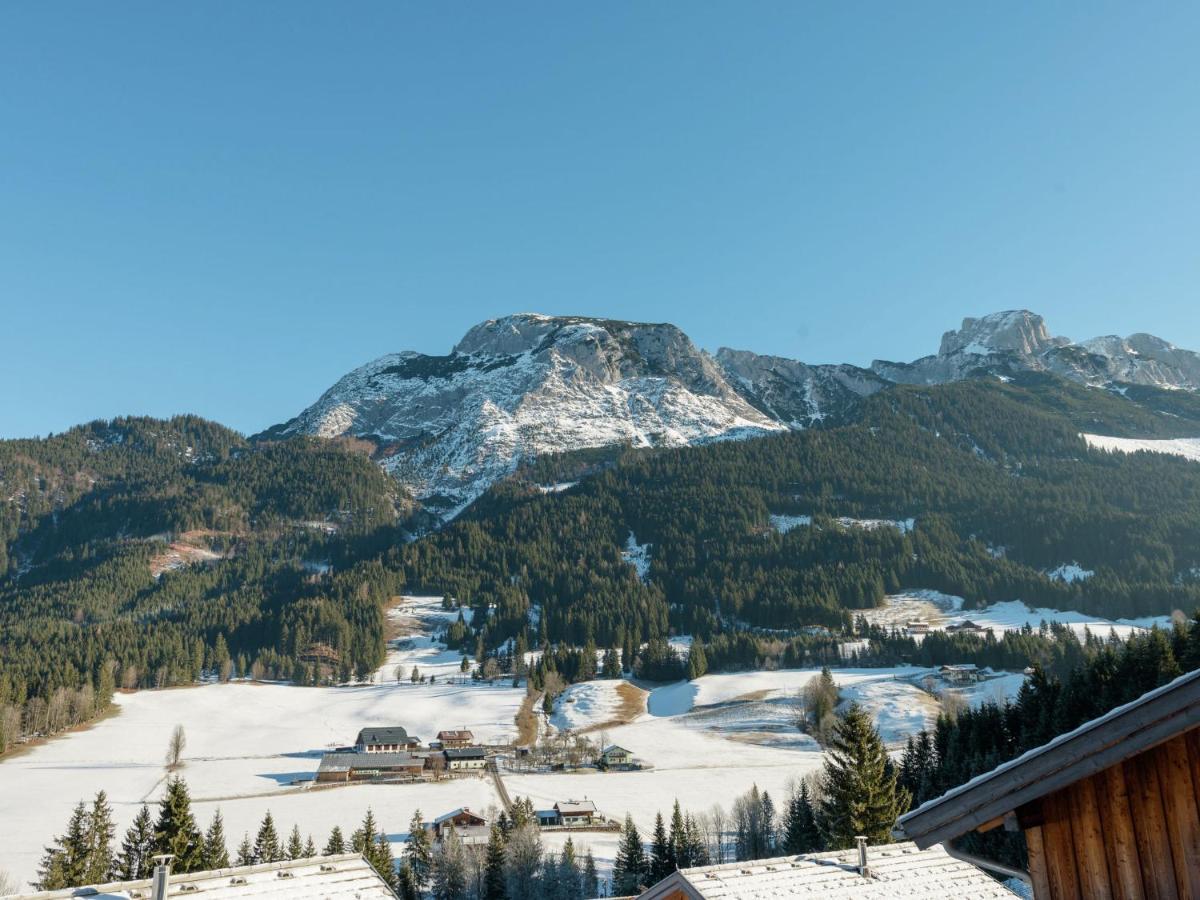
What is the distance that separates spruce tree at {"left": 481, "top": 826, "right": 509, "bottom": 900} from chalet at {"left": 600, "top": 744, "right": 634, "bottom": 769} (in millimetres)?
52009

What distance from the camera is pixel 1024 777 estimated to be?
7.15 m

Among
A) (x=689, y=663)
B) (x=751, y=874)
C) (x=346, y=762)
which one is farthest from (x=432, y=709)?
(x=751, y=874)

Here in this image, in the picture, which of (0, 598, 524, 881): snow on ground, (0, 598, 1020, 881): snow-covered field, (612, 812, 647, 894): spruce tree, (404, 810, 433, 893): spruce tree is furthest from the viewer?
(0, 598, 1020, 881): snow-covered field

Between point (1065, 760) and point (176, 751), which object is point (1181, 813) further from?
point (176, 751)

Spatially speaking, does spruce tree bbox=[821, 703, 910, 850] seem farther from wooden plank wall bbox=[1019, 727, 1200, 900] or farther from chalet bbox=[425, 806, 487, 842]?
chalet bbox=[425, 806, 487, 842]

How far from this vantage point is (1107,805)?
23.8 ft

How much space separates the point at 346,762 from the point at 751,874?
108 m

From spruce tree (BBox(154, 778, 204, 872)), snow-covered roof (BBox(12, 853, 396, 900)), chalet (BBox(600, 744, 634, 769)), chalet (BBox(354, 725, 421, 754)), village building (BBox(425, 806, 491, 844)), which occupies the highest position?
snow-covered roof (BBox(12, 853, 396, 900))

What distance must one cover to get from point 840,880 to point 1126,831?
12847 millimetres

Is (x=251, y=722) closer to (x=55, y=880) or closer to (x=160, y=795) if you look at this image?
(x=160, y=795)

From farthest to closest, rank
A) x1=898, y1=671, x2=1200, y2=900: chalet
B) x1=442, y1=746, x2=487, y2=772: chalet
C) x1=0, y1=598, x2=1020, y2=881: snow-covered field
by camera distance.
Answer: x1=442, y1=746, x2=487, y2=772: chalet < x1=0, y1=598, x2=1020, y2=881: snow-covered field < x1=898, y1=671, x2=1200, y2=900: chalet

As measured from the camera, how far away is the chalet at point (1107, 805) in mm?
6633

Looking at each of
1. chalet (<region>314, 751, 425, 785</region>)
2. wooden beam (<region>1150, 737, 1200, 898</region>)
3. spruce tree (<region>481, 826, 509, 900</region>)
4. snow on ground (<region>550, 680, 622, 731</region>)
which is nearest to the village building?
spruce tree (<region>481, 826, 509, 900</region>)

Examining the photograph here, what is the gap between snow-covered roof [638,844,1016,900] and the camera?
690 inches
